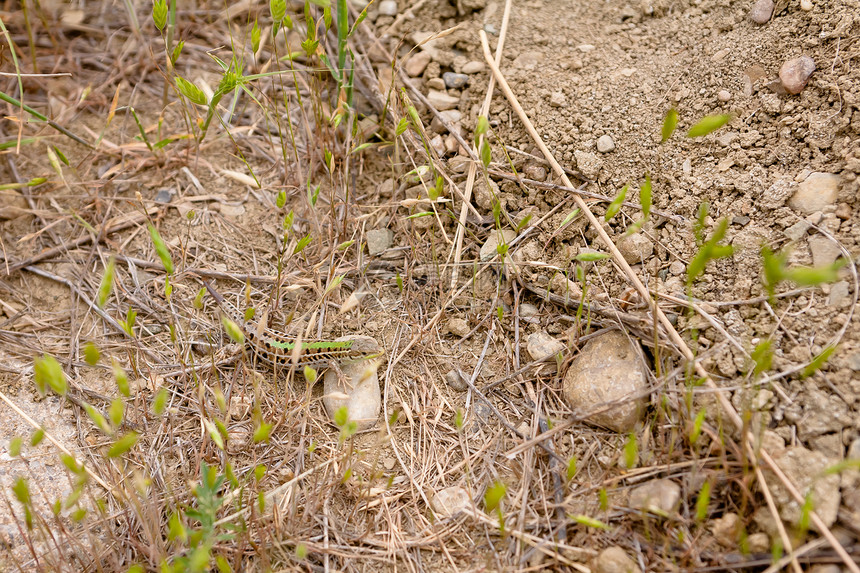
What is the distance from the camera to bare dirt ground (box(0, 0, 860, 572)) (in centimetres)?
184

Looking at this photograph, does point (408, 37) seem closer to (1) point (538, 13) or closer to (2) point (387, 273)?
(1) point (538, 13)

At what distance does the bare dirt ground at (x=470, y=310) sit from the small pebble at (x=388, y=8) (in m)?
0.01

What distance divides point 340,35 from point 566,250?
52.6 inches

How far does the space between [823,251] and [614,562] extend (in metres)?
1.23

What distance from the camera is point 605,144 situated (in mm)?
2432

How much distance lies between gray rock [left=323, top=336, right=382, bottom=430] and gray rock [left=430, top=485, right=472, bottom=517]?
0.38 metres

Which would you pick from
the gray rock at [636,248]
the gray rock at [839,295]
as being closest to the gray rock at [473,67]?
the gray rock at [636,248]

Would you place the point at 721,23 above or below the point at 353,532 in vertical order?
above

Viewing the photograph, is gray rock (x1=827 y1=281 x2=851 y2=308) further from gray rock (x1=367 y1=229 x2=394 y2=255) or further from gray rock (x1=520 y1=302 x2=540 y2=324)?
gray rock (x1=367 y1=229 x2=394 y2=255)

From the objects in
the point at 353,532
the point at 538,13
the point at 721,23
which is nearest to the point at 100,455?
the point at 353,532

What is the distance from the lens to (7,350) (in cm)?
243

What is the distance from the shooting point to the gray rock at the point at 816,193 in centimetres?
204

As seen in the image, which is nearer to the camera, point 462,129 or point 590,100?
point 590,100

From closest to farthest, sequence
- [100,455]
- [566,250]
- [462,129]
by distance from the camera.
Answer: [100,455] → [566,250] → [462,129]
